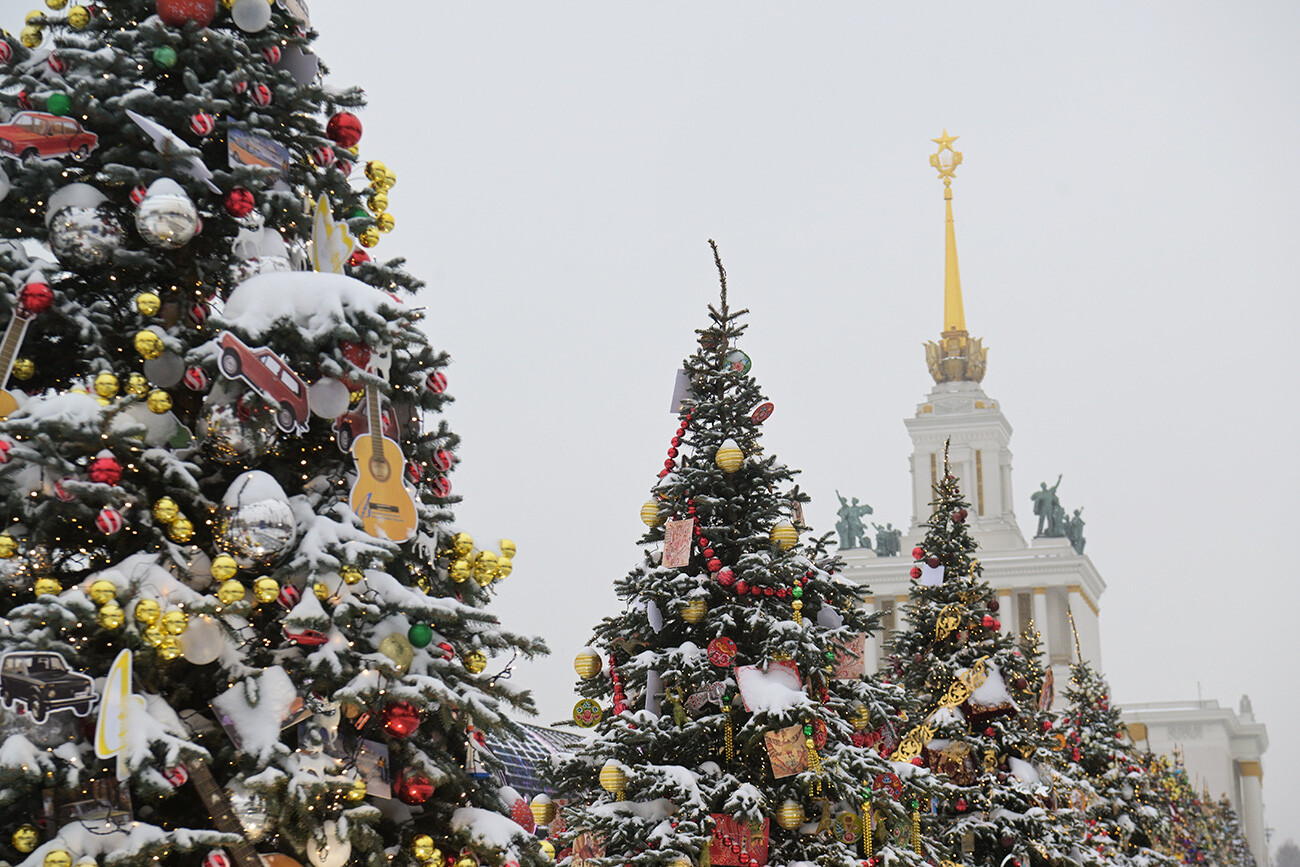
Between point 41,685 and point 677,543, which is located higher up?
point 677,543

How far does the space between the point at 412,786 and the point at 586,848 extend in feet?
13.1

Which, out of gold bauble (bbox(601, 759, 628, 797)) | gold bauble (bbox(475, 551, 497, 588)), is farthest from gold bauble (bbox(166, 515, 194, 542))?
gold bauble (bbox(601, 759, 628, 797))

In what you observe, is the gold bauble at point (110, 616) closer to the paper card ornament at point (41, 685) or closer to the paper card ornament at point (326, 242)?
the paper card ornament at point (41, 685)

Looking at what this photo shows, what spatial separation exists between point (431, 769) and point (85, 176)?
8.55ft

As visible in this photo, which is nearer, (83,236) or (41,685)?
(41,685)

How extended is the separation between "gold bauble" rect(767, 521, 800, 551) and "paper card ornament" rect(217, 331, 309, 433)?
4.61 meters

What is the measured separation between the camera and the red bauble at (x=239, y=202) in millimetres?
5078

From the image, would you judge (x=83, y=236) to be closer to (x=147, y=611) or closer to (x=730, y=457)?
(x=147, y=611)

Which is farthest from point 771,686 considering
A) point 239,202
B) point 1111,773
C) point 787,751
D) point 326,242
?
point 1111,773

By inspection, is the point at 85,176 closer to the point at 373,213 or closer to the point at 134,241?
the point at 134,241

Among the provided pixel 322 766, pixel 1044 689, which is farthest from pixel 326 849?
pixel 1044 689

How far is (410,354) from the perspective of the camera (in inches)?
213

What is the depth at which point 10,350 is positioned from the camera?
4.68 meters

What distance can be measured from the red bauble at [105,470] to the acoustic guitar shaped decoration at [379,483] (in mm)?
848
